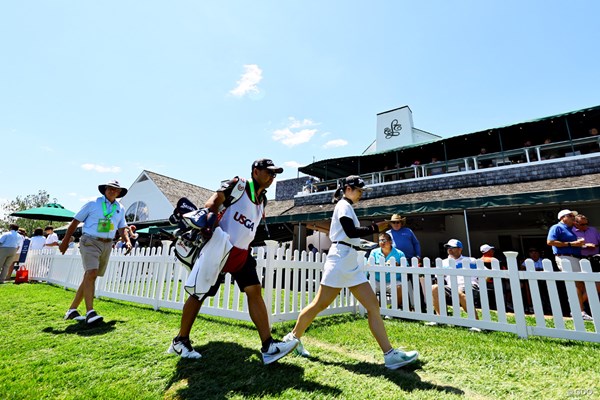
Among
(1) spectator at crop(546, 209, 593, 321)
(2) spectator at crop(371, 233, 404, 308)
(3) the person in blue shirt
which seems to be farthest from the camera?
(3) the person in blue shirt

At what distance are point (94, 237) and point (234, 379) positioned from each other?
293cm

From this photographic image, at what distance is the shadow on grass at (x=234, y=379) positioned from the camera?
1.88m

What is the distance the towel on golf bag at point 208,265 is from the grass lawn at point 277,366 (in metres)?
0.63

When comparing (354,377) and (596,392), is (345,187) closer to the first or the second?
(354,377)

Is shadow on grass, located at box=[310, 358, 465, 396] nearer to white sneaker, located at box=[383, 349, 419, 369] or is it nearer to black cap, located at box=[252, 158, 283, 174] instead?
white sneaker, located at box=[383, 349, 419, 369]

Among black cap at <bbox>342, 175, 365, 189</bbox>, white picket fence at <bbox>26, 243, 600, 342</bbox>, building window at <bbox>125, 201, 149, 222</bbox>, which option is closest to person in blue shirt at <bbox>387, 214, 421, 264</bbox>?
white picket fence at <bbox>26, 243, 600, 342</bbox>

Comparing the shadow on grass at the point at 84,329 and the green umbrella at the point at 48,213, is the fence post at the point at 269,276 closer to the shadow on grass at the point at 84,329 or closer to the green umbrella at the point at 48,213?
the shadow on grass at the point at 84,329

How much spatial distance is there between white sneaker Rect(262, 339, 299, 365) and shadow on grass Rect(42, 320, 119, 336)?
2.13 meters

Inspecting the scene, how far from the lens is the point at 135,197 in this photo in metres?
22.9

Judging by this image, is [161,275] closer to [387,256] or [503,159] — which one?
[387,256]

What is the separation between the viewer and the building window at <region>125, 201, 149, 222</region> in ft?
71.6

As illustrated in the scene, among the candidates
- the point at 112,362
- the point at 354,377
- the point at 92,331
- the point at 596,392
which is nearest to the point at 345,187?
the point at 354,377

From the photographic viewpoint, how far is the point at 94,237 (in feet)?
12.4

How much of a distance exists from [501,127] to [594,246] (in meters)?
7.93
